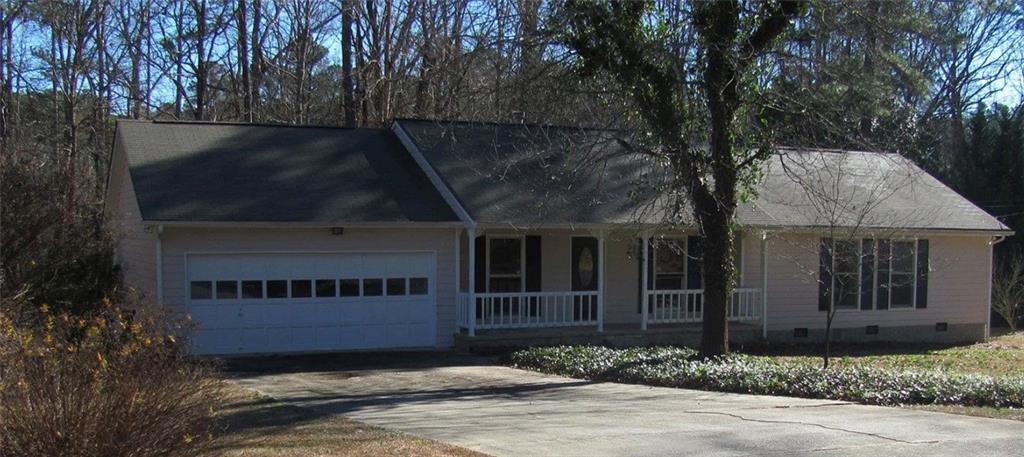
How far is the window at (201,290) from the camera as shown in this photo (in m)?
16.9

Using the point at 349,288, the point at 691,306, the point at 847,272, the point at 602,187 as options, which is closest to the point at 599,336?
the point at 602,187

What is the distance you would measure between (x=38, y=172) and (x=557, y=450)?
13942 mm

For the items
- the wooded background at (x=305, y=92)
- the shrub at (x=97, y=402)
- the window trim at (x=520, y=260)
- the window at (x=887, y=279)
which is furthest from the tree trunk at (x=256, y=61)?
the shrub at (x=97, y=402)

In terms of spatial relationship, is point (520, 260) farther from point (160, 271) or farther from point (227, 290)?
point (160, 271)

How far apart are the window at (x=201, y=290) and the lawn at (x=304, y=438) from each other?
20.7 feet

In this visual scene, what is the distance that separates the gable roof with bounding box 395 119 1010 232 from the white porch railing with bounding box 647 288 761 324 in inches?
70.8

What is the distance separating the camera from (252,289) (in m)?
17.3

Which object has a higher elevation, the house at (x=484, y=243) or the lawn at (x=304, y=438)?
the house at (x=484, y=243)

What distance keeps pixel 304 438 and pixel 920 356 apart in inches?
599

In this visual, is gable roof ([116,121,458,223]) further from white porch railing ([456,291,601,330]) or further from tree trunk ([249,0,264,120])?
tree trunk ([249,0,264,120])

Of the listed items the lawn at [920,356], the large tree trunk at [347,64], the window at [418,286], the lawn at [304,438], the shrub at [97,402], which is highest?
the large tree trunk at [347,64]

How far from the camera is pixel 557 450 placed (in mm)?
8711

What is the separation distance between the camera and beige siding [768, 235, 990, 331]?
21344 mm

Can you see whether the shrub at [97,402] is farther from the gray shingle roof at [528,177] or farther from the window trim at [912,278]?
the window trim at [912,278]
